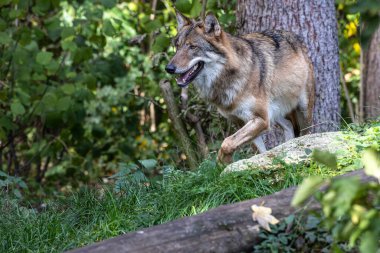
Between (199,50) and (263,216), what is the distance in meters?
3.10

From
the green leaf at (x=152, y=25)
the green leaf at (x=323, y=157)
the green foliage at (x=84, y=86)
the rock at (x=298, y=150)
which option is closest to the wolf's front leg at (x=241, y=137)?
the rock at (x=298, y=150)

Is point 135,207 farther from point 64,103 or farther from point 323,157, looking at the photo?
point 64,103

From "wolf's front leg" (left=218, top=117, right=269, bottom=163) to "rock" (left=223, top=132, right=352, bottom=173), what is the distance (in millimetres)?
890

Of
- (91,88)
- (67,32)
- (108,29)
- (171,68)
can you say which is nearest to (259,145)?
(171,68)

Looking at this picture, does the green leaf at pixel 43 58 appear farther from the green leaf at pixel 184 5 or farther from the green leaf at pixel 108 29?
the green leaf at pixel 184 5

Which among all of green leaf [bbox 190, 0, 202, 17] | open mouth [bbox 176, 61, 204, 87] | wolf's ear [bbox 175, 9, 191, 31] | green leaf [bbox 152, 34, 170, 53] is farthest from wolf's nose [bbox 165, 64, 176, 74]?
Result: green leaf [bbox 152, 34, 170, 53]

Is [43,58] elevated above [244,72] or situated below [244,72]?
above

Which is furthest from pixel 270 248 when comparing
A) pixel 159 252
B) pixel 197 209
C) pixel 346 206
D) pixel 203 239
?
pixel 346 206

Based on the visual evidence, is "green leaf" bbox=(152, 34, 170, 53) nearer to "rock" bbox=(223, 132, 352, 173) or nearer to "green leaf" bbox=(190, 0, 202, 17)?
"green leaf" bbox=(190, 0, 202, 17)

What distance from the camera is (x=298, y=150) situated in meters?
5.42

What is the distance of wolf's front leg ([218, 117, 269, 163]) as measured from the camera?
252 inches

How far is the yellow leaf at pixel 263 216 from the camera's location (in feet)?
12.5

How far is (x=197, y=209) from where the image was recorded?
493 centimetres

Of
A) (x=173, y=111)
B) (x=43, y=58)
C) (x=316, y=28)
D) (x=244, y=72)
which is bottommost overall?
(x=173, y=111)
